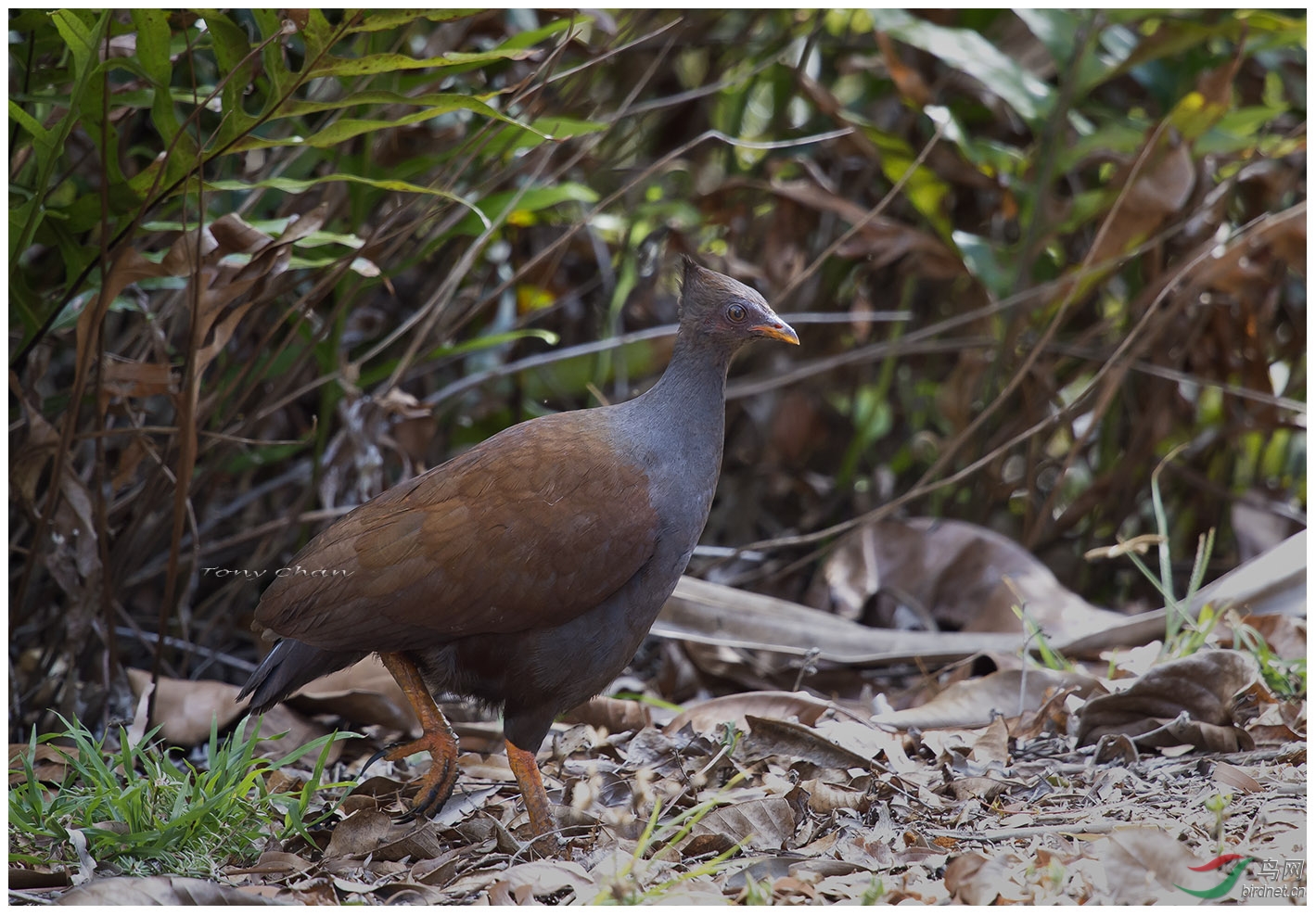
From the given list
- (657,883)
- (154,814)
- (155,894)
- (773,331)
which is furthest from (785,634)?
(155,894)

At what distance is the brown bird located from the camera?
275cm

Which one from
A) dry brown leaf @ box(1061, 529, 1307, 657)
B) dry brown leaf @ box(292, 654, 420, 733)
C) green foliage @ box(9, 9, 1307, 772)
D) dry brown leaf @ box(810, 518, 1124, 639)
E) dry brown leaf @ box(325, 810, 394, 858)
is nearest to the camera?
dry brown leaf @ box(325, 810, 394, 858)

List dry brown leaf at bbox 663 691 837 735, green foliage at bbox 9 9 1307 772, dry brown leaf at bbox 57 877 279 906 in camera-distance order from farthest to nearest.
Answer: dry brown leaf at bbox 663 691 837 735 < green foliage at bbox 9 9 1307 772 < dry brown leaf at bbox 57 877 279 906

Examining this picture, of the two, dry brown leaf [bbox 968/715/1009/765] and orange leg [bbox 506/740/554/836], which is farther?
dry brown leaf [bbox 968/715/1009/765]

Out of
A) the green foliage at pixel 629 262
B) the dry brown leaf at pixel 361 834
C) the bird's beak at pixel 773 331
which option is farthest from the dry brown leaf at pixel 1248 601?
the dry brown leaf at pixel 361 834

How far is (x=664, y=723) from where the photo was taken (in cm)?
361

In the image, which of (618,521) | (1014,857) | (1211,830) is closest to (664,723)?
(618,521)

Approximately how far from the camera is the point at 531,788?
9.15 feet

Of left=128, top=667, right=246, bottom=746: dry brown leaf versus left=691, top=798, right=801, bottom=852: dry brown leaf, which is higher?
A: left=691, top=798, right=801, bottom=852: dry brown leaf

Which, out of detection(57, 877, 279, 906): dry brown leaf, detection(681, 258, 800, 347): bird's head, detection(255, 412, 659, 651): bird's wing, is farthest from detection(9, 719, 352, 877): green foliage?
detection(681, 258, 800, 347): bird's head

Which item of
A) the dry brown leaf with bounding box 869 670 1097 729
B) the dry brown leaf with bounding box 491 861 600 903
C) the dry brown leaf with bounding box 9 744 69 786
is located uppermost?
the dry brown leaf with bounding box 491 861 600 903

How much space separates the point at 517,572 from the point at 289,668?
0.63 meters

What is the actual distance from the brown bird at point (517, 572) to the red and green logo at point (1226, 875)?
1.29 meters

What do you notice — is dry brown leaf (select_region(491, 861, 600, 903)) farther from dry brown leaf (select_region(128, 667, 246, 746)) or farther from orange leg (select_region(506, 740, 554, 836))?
dry brown leaf (select_region(128, 667, 246, 746))
